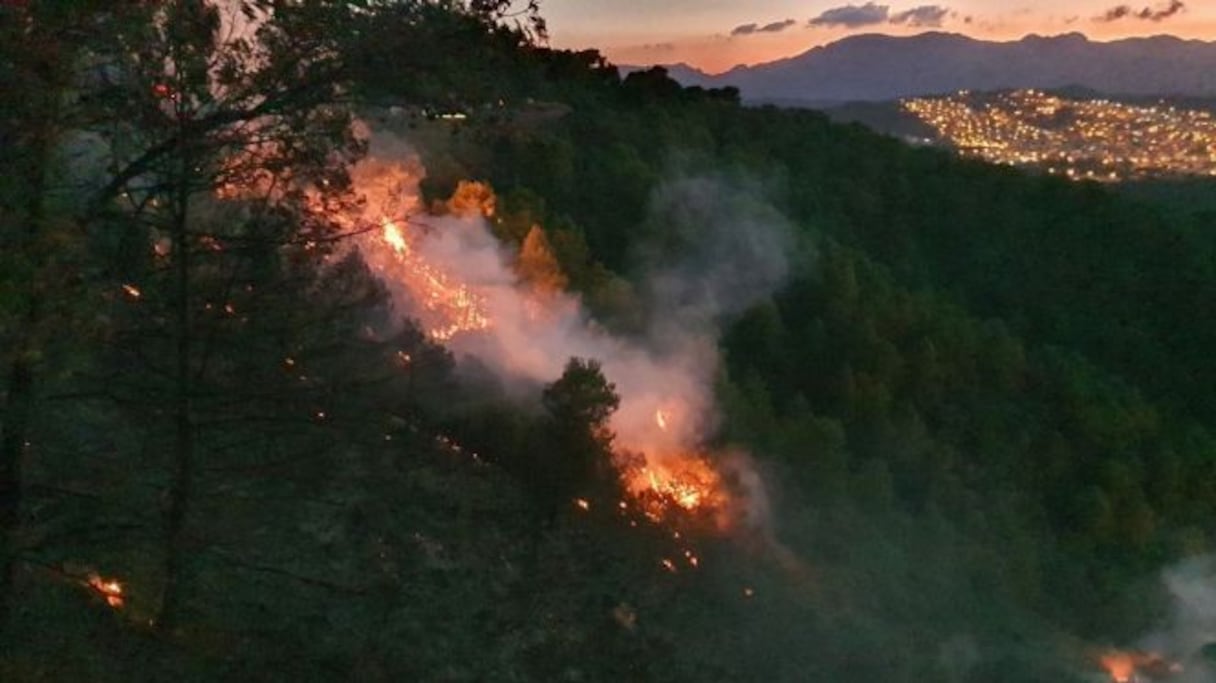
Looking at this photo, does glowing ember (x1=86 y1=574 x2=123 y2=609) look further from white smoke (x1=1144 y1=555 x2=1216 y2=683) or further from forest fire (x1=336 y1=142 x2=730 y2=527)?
white smoke (x1=1144 y1=555 x2=1216 y2=683)

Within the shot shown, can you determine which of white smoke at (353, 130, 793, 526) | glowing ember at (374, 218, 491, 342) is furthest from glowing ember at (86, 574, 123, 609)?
glowing ember at (374, 218, 491, 342)

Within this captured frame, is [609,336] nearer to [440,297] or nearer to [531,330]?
[531,330]

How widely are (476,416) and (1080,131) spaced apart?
59859 mm

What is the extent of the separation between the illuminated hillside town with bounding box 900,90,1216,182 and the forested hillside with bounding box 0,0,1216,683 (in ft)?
92.3

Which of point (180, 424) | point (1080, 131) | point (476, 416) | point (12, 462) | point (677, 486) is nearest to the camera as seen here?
point (12, 462)

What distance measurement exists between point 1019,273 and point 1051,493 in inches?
523

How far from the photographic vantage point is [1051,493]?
2133 cm

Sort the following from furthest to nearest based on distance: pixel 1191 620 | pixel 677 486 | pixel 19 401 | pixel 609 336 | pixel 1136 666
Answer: pixel 1191 620
pixel 609 336
pixel 1136 666
pixel 677 486
pixel 19 401

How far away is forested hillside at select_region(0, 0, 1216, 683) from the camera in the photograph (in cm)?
603

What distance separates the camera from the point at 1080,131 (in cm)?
6681

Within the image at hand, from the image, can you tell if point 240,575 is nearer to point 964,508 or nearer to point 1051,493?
point 964,508

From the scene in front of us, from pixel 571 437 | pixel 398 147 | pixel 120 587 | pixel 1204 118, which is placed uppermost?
pixel 398 147

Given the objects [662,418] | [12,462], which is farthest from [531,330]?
[12,462]

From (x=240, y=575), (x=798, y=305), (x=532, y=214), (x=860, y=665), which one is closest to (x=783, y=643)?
(x=860, y=665)
